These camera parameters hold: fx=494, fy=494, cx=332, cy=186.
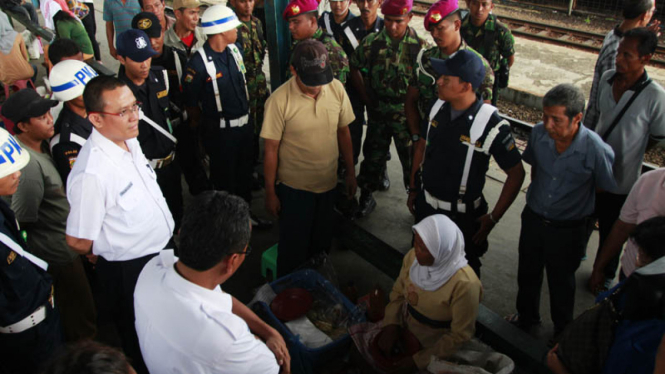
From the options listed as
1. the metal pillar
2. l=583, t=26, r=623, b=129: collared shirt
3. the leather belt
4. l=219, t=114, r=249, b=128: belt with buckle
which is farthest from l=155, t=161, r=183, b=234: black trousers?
l=583, t=26, r=623, b=129: collared shirt

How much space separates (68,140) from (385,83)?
2.64m

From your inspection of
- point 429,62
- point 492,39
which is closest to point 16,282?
point 429,62

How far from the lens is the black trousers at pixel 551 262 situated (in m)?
3.13

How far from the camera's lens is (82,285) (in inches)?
132

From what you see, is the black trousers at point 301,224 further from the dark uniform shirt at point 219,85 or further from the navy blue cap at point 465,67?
the navy blue cap at point 465,67

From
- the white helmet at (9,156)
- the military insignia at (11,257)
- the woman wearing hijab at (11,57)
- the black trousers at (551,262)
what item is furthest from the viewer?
the woman wearing hijab at (11,57)

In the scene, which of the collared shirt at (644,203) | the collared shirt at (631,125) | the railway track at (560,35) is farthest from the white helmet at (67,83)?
the railway track at (560,35)

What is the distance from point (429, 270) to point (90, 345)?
175 cm

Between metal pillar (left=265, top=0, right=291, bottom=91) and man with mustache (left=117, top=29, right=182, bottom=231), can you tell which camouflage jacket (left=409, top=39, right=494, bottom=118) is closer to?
metal pillar (left=265, top=0, right=291, bottom=91)

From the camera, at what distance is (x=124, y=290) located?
2.92m

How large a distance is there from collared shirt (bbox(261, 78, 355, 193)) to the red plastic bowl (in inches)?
29.6

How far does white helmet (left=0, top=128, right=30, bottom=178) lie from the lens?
251 cm

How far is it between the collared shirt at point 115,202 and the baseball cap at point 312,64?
3.69ft

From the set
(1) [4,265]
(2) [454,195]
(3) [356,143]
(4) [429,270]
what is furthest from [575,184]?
(1) [4,265]
